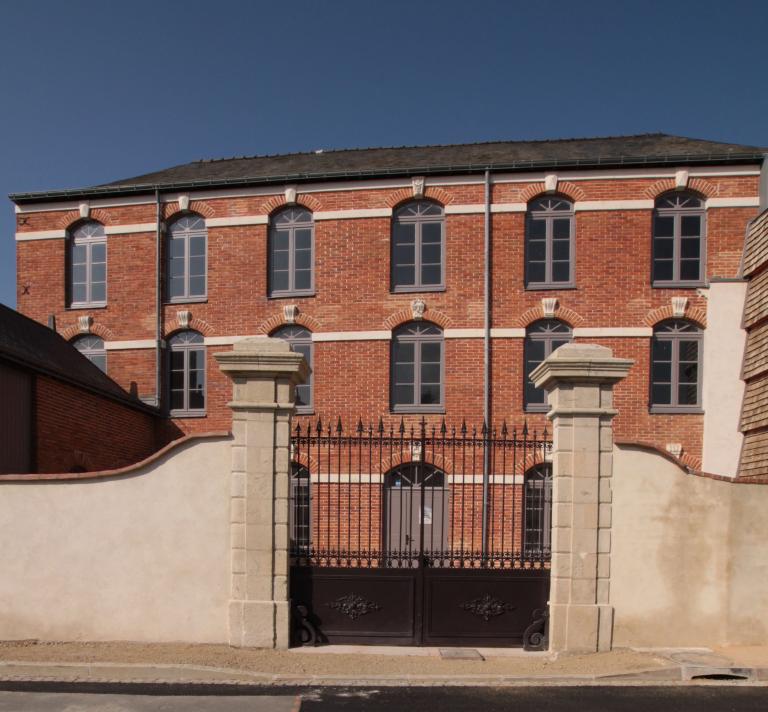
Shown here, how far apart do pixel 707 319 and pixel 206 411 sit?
11796 mm

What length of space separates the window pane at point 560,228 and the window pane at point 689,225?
100 inches

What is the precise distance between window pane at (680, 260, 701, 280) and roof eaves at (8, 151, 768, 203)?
2.20 m

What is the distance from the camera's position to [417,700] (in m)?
6.59

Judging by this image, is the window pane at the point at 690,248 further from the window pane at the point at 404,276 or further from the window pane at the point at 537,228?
the window pane at the point at 404,276

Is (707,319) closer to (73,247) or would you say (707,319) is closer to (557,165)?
(557,165)

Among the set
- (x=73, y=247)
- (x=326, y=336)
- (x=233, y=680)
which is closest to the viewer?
(x=233, y=680)

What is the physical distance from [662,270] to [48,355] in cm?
1335

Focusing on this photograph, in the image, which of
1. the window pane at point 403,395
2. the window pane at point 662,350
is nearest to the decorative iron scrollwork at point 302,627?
the window pane at point 403,395

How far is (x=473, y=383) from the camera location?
15188 mm

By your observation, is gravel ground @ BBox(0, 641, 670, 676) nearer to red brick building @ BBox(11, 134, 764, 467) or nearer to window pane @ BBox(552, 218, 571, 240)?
red brick building @ BBox(11, 134, 764, 467)

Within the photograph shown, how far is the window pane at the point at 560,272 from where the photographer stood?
15.4m

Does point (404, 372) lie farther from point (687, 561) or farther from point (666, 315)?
point (687, 561)

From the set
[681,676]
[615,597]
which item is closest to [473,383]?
[615,597]

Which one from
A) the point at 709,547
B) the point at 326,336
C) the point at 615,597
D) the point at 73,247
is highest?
the point at 73,247
